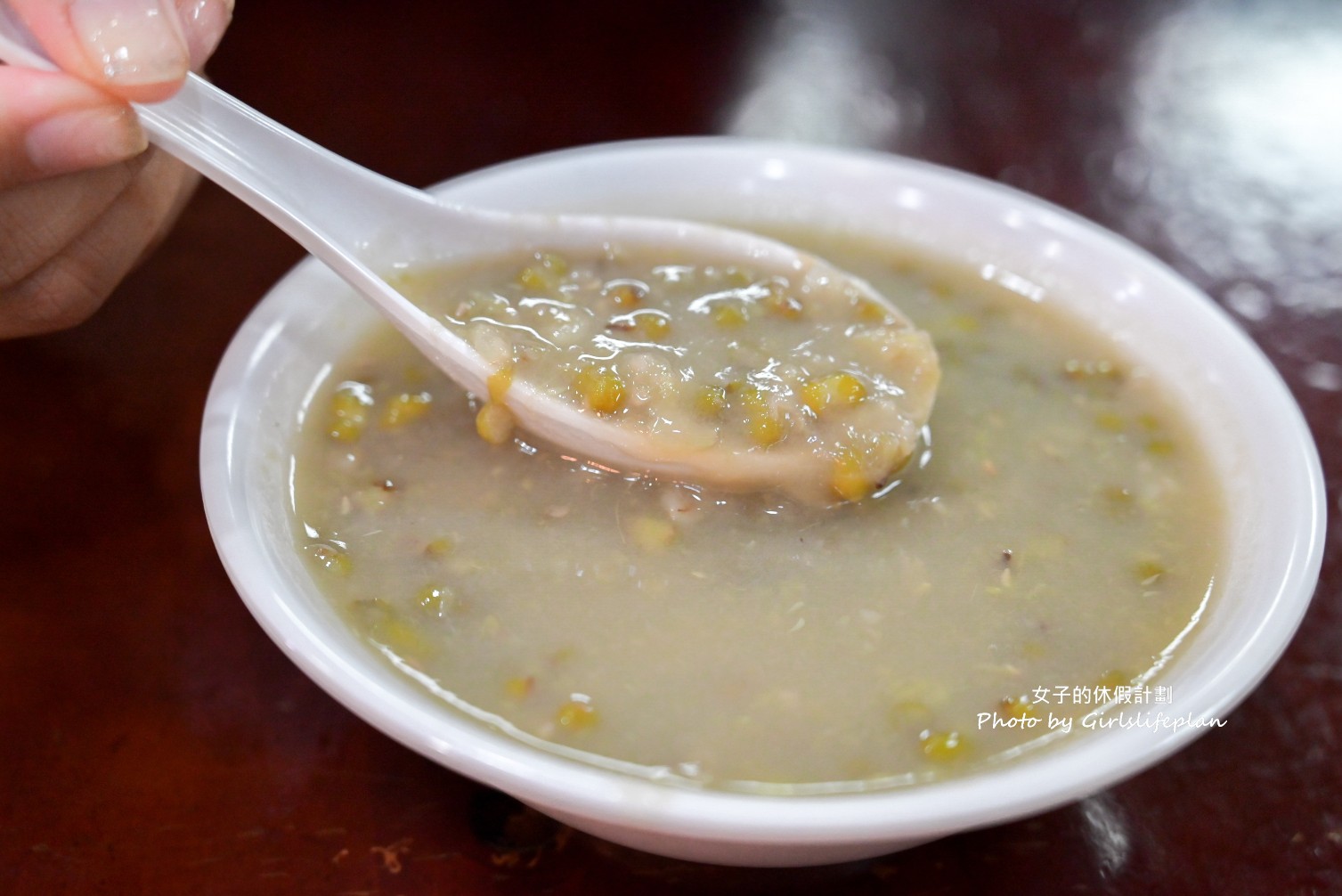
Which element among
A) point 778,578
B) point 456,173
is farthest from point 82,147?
point 456,173

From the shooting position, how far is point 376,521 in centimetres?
167

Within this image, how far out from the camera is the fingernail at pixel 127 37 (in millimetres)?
1336

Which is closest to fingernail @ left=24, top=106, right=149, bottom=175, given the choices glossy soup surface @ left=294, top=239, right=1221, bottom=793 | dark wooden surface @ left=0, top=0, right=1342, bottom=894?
glossy soup surface @ left=294, top=239, right=1221, bottom=793

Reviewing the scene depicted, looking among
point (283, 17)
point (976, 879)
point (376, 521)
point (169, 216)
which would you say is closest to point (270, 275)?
point (169, 216)

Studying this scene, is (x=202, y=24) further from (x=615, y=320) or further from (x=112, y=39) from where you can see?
(x=615, y=320)

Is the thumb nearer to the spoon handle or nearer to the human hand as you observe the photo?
the human hand

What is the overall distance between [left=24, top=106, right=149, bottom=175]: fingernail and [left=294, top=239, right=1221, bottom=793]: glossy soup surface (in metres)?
0.53

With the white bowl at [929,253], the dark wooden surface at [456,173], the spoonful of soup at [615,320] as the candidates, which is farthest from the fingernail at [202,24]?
the dark wooden surface at [456,173]

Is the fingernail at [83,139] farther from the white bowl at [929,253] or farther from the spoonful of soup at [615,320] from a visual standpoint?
the white bowl at [929,253]

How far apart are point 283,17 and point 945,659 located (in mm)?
2848

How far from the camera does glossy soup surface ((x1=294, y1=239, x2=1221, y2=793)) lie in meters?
1.41

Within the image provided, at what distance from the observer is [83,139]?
4.55ft

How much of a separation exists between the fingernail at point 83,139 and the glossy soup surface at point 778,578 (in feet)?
1.74

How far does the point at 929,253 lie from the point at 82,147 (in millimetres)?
1576
